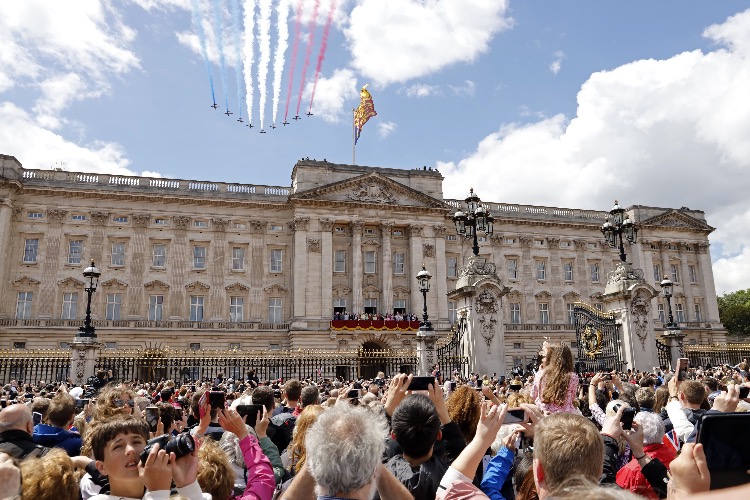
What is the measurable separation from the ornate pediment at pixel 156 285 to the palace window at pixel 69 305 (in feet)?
16.6

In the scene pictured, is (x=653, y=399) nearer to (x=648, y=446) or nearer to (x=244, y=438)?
(x=648, y=446)

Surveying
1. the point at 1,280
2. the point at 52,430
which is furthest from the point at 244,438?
the point at 1,280

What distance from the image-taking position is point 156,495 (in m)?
3.01

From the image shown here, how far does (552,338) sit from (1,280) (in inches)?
1777

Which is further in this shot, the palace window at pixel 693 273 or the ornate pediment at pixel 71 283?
the palace window at pixel 693 273

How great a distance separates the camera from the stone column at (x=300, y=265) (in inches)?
1730

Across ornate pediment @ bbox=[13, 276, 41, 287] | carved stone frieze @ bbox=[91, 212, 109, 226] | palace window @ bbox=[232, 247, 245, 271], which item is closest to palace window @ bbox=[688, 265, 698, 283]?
palace window @ bbox=[232, 247, 245, 271]

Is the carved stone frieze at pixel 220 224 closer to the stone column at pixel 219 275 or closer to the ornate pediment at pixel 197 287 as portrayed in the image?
the stone column at pixel 219 275

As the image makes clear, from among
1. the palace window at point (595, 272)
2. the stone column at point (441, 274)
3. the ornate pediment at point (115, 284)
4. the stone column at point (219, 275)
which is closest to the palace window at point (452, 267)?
the stone column at point (441, 274)

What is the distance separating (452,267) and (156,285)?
25.6m

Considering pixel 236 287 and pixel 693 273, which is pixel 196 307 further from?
pixel 693 273

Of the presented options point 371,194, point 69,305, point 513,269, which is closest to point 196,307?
point 69,305

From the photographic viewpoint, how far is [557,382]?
662 centimetres

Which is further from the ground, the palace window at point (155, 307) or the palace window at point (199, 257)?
the palace window at point (199, 257)
